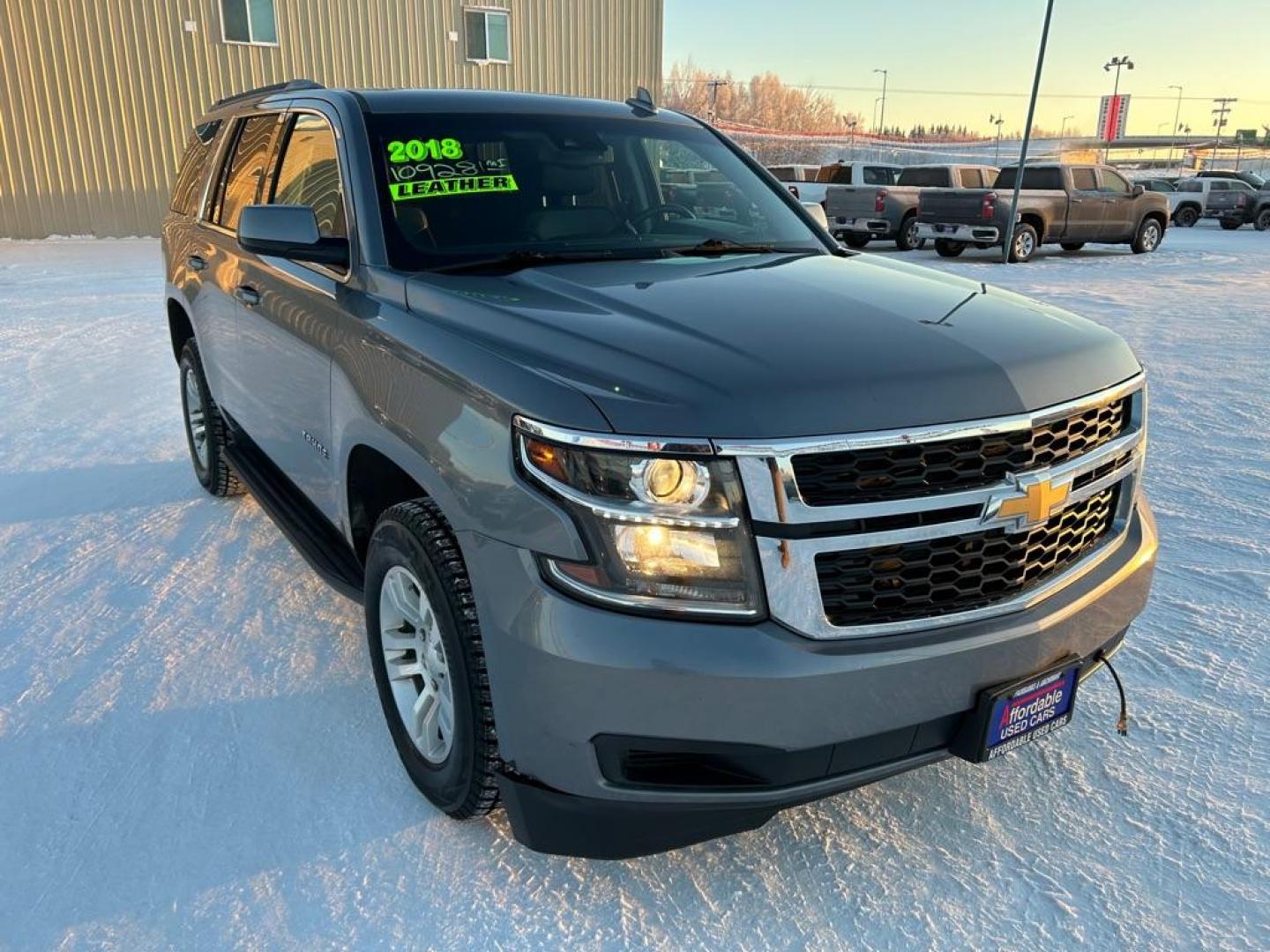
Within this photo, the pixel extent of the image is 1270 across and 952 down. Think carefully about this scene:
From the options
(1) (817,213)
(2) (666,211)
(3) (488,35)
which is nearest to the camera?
(2) (666,211)

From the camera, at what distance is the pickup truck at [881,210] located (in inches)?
742

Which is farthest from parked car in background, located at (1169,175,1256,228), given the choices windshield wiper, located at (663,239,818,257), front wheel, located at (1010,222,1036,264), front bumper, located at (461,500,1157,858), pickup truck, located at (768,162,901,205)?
front bumper, located at (461,500,1157,858)

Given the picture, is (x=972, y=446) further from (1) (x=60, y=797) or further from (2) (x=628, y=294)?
(1) (x=60, y=797)

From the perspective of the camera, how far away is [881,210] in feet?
61.8

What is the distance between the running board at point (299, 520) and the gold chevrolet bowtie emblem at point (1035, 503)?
1.88 m

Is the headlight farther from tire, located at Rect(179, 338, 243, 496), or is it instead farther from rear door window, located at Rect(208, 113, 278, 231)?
tire, located at Rect(179, 338, 243, 496)

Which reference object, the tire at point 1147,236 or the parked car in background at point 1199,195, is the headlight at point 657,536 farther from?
the parked car in background at point 1199,195

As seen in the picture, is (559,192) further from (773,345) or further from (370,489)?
(773,345)

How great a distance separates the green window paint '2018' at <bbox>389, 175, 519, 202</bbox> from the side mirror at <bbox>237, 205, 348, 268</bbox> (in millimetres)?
235

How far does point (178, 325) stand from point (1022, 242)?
51.5ft

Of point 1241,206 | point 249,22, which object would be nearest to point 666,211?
point 249,22

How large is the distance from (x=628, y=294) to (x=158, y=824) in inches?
72.1

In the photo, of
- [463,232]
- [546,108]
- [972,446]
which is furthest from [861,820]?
[546,108]

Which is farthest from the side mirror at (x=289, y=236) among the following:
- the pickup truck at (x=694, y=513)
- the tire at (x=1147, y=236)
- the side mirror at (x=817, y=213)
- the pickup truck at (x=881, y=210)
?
the tire at (x=1147, y=236)
